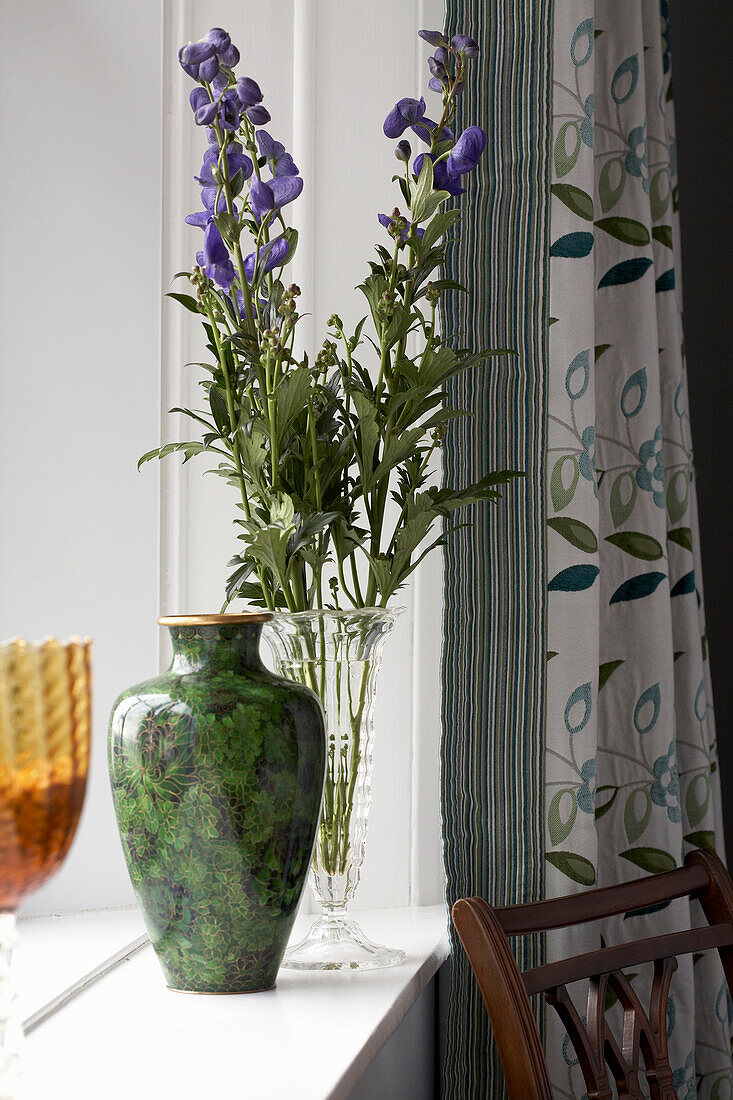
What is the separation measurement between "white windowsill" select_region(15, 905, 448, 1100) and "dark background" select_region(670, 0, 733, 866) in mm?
1290

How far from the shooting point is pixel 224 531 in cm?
119

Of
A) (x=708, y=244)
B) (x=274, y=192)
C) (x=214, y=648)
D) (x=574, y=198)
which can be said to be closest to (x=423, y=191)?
(x=274, y=192)

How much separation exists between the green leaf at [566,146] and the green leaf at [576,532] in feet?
1.27

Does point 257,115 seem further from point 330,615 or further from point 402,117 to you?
point 330,615

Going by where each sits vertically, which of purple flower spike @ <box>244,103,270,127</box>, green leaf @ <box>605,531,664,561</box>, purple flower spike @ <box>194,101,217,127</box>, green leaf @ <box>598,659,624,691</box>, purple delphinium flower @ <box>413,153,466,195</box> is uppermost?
purple flower spike @ <box>244,103,270,127</box>

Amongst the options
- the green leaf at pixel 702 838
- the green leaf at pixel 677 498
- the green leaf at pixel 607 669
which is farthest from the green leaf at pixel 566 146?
the green leaf at pixel 702 838

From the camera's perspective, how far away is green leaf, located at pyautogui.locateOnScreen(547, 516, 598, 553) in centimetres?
109

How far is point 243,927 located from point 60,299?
76 cm

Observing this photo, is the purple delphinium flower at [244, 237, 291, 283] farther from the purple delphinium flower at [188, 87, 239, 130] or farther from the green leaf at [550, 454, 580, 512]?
the green leaf at [550, 454, 580, 512]

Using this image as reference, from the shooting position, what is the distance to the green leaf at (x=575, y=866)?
3.43 ft

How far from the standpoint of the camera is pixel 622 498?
127 centimetres

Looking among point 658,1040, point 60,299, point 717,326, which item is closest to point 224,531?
point 60,299

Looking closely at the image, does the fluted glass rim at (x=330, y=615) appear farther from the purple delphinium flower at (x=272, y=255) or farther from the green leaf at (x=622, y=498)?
the green leaf at (x=622, y=498)

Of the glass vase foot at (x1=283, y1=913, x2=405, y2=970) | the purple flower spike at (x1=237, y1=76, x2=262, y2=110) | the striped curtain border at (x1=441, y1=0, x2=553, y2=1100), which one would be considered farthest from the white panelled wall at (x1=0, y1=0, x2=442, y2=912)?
the purple flower spike at (x1=237, y1=76, x2=262, y2=110)
